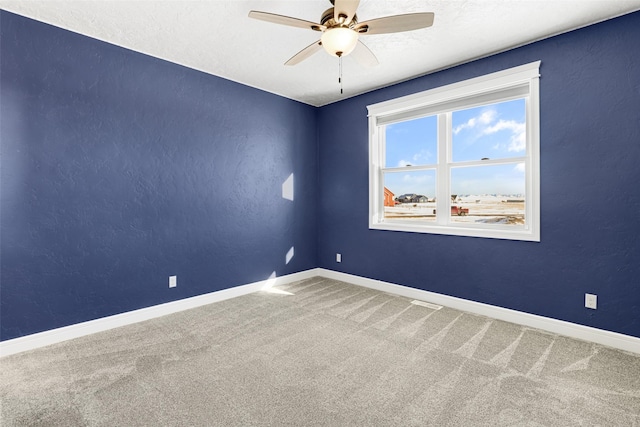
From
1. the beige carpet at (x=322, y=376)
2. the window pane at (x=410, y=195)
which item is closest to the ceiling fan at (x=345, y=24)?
the window pane at (x=410, y=195)

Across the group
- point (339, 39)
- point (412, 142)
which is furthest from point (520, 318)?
point (339, 39)

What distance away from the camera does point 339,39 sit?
2006 millimetres

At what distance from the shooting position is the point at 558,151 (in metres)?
2.79

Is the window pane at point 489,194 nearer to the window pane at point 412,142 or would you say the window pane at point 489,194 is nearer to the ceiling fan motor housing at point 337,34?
the window pane at point 412,142

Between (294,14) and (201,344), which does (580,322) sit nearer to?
(201,344)

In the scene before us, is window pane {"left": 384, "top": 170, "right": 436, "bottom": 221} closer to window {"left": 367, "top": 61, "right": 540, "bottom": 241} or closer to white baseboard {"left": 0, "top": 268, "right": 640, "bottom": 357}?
window {"left": 367, "top": 61, "right": 540, "bottom": 241}

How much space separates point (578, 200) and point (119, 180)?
166 inches

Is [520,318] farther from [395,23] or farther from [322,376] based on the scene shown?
[395,23]

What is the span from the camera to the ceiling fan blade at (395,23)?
1935 mm

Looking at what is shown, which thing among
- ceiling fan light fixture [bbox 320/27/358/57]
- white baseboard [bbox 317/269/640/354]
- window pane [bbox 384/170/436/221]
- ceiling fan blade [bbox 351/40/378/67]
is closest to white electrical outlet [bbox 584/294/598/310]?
white baseboard [bbox 317/269/640/354]

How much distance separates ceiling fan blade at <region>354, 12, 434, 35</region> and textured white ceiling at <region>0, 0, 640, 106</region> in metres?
0.37

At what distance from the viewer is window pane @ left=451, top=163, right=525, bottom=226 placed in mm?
3160

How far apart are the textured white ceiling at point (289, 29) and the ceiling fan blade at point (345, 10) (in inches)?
18.7

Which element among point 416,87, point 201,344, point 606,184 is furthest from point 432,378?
point 416,87
